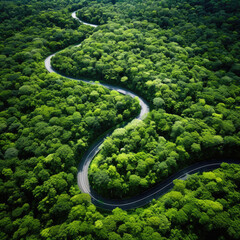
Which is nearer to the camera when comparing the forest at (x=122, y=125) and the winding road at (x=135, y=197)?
the forest at (x=122, y=125)

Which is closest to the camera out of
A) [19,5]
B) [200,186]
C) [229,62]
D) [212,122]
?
[200,186]

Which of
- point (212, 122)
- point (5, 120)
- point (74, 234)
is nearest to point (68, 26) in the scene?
point (5, 120)

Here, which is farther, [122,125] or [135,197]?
[122,125]

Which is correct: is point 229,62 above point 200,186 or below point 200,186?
above

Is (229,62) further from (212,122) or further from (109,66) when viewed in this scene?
(109,66)

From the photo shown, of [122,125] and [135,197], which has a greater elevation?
[122,125]

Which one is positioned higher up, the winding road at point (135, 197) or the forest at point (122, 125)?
the forest at point (122, 125)

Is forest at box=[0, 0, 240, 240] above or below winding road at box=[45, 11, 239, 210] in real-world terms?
above

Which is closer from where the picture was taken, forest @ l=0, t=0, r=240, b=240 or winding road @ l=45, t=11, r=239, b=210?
forest @ l=0, t=0, r=240, b=240
